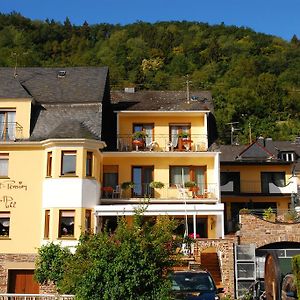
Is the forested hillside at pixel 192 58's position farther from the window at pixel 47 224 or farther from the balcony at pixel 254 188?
the window at pixel 47 224

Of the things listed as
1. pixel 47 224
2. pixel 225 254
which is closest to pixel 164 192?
pixel 225 254

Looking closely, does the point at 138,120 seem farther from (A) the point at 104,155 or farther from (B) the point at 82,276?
(B) the point at 82,276

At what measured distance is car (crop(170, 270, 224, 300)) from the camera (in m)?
17.0

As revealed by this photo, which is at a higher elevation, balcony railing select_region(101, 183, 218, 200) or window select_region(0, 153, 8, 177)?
window select_region(0, 153, 8, 177)

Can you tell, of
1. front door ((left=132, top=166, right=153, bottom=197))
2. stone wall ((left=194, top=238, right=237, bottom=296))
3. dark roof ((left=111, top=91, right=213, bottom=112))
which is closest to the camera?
stone wall ((left=194, top=238, right=237, bottom=296))

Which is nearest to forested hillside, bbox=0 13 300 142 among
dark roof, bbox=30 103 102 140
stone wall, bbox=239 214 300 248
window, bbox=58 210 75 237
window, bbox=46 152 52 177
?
stone wall, bbox=239 214 300 248

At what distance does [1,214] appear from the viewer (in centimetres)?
3084

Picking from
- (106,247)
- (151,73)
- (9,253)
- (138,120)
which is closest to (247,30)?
(151,73)

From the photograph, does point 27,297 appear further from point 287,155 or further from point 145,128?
point 287,155

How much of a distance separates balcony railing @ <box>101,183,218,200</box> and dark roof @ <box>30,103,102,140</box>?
13.5ft

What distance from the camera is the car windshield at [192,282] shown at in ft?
58.6

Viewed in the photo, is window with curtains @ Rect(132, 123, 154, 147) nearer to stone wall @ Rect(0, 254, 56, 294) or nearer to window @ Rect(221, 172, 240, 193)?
stone wall @ Rect(0, 254, 56, 294)

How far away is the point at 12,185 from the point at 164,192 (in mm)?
9168

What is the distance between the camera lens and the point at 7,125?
106 ft
